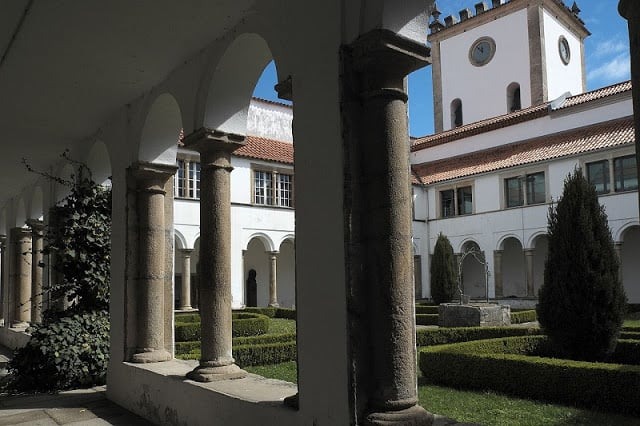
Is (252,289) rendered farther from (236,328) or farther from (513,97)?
(513,97)

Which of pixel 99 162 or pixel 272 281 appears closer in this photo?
pixel 99 162

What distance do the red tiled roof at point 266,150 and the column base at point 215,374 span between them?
18022 mm

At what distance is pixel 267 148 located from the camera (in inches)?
949

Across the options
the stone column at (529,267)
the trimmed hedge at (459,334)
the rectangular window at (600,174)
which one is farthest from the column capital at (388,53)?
the stone column at (529,267)

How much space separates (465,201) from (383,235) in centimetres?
2502

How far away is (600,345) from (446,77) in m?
33.2

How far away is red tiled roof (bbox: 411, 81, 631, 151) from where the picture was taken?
79.0 feet

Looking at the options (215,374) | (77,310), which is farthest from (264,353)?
(215,374)

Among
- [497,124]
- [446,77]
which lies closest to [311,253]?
[497,124]

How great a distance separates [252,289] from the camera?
2650 cm

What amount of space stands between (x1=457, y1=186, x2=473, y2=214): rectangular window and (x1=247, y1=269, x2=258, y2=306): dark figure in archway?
9.72 meters

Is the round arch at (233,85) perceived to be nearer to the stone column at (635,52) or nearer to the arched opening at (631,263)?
the stone column at (635,52)

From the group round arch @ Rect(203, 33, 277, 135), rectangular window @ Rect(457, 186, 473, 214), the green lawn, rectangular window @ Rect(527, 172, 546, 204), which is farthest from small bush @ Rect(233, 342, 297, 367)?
rectangular window @ Rect(457, 186, 473, 214)

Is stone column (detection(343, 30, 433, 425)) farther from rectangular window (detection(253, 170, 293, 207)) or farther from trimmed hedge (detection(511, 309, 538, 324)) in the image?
rectangular window (detection(253, 170, 293, 207))
